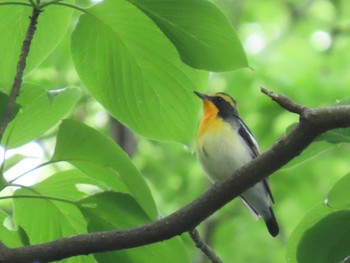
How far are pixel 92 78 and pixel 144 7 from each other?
42 centimetres

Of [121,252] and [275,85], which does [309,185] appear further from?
[121,252]

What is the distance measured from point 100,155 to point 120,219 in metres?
0.26

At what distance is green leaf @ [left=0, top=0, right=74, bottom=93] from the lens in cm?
290

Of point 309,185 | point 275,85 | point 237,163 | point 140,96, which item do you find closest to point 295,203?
point 309,185

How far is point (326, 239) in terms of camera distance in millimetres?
2721

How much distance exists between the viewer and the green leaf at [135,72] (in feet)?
9.23

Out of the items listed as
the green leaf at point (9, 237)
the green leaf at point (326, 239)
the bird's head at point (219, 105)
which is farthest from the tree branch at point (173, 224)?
the bird's head at point (219, 105)

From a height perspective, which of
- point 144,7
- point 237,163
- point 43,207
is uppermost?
point 144,7

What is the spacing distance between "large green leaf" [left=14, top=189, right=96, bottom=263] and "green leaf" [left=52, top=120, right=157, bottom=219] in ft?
0.66

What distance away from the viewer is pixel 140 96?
2.98 metres

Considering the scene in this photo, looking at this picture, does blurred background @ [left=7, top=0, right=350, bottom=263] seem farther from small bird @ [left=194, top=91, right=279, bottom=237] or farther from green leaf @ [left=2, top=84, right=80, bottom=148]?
green leaf @ [left=2, top=84, right=80, bottom=148]

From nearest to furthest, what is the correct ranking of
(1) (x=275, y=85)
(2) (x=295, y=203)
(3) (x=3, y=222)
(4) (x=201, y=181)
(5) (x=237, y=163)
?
(3) (x=3, y=222), (5) (x=237, y=163), (1) (x=275, y=85), (2) (x=295, y=203), (4) (x=201, y=181)

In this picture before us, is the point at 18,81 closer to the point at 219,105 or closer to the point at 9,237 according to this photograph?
the point at 9,237

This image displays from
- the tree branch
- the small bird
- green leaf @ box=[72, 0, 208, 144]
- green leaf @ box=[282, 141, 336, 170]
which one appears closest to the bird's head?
the small bird
